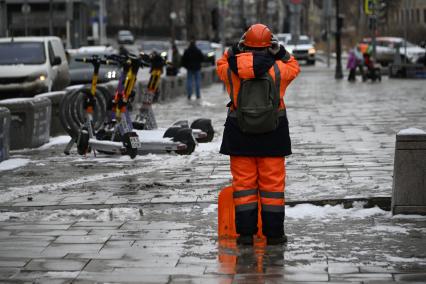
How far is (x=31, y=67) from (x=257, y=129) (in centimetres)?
1856

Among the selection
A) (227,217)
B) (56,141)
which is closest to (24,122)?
(56,141)

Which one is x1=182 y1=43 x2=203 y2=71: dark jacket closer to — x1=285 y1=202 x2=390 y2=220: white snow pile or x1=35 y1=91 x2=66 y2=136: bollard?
x1=35 y1=91 x2=66 y2=136: bollard

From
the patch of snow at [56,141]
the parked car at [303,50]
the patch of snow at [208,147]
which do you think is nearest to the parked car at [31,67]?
the patch of snow at [56,141]

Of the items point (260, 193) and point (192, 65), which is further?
point (192, 65)

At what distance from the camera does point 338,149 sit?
52.5ft

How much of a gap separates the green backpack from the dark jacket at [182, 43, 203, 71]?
23913 millimetres

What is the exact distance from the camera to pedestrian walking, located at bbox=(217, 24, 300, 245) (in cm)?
878

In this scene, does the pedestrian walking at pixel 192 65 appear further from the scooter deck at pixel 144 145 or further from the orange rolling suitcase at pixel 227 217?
the orange rolling suitcase at pixel 227 217

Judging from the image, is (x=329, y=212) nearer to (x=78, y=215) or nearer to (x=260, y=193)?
(x=260, y=193)

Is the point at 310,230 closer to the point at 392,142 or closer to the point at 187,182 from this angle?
the point at 187,182

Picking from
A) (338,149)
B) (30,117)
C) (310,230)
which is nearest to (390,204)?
(310,230)

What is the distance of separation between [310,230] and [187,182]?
130 inches

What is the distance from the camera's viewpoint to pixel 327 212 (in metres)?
10.4

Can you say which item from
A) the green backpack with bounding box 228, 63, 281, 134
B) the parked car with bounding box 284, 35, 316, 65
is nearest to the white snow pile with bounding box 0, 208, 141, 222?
the green backpack with bounding box 228, 63, 281, 134
